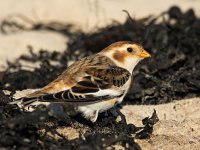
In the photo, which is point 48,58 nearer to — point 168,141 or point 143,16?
point 143,16

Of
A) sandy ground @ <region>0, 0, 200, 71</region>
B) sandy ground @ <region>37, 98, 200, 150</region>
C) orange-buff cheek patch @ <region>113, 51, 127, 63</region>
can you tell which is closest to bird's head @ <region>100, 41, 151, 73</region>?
orange-buff cheek patch @ <region>113, 51, 127, 63</region>

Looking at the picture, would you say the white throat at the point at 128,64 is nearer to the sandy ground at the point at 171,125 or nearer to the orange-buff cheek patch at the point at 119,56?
the orange-buff cheek patch at the point at 119,56

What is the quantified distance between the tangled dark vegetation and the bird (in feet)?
0.46

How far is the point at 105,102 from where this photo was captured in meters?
5.88

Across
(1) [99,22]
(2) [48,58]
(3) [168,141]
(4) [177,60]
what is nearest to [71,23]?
(1) [99,22]

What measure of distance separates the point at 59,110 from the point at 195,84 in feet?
5.53

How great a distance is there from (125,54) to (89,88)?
0.89 m

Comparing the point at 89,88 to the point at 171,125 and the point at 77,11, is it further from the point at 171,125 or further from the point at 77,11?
the point at 77,11

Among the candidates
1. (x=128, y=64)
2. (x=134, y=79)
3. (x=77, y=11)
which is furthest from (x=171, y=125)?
(x=77, y=11)

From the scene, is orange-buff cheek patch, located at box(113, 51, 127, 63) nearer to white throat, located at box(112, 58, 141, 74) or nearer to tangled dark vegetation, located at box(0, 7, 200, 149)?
white throat, located at box(112, 58, 141, 74)

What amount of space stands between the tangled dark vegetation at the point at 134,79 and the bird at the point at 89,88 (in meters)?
0.14

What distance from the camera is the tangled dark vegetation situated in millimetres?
5215

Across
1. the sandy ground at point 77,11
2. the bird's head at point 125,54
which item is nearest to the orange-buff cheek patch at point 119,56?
the bird's head at point 125,54

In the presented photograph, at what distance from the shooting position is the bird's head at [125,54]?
21.3ft
